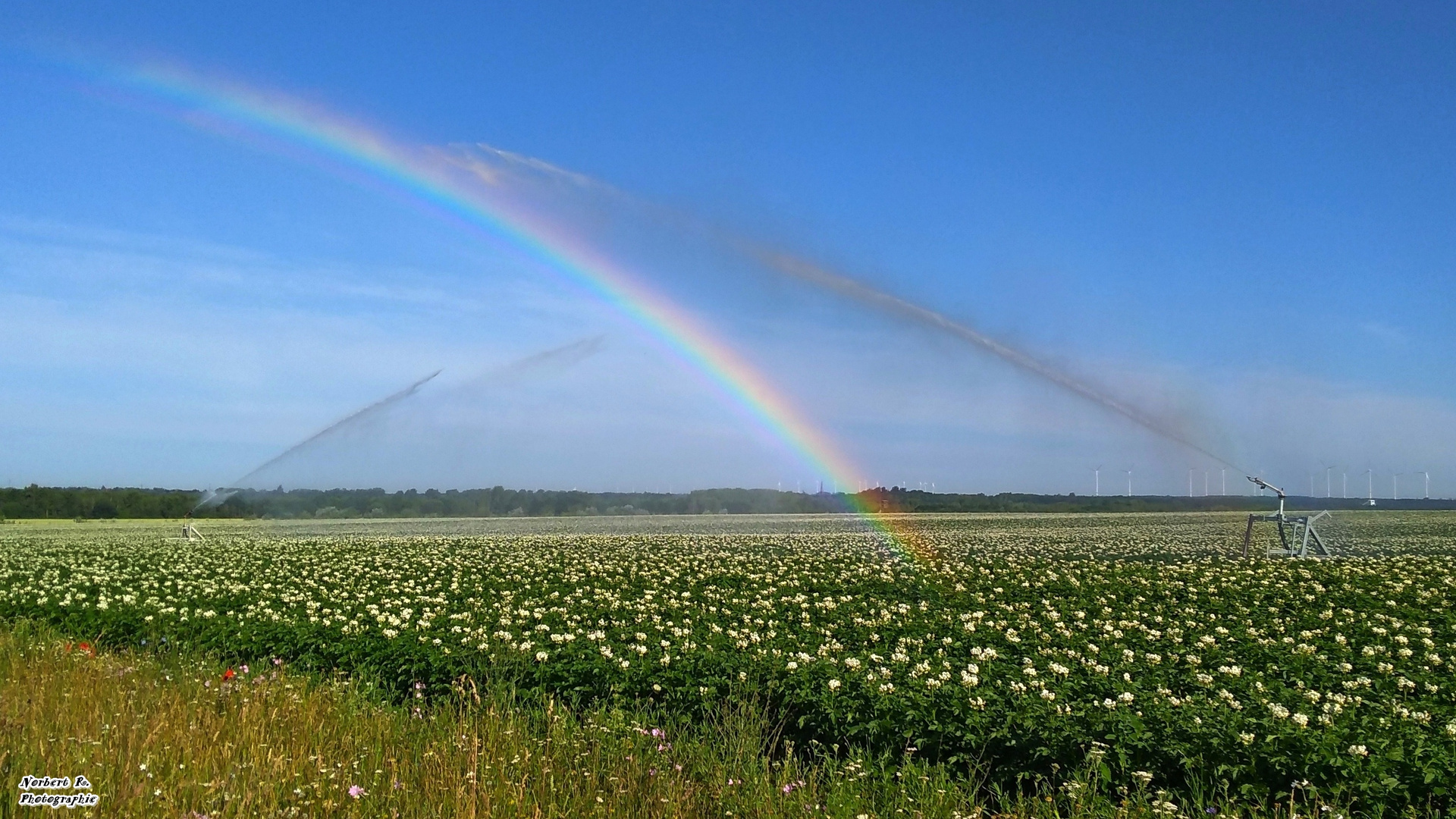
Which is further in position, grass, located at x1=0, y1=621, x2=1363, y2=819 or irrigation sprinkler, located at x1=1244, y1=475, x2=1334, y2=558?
irrigation sprinkler, located at x1=1244, y1=475, x2=1334, y2=558

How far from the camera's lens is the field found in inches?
Result: 286

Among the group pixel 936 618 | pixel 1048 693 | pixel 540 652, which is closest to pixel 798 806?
pixel 1048 693

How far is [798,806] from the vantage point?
6.08 metres

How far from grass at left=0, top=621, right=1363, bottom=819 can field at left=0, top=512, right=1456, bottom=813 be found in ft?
1.34

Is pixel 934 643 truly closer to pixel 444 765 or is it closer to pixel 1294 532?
pixel 444 765

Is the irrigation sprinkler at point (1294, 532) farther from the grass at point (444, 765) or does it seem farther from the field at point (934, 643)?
the grass at point (444, 765)

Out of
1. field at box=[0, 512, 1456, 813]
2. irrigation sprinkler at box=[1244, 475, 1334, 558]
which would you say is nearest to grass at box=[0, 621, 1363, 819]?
field at box=[0, 512, 1456, 813]

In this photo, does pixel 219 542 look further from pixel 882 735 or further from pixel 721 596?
pixel 882 735

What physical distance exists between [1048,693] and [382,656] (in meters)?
7.28

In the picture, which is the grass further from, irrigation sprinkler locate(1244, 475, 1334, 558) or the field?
irrigation sprinkler locate(1244, 475, 1334, 558)

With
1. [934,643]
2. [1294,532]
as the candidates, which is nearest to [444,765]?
[934,643]

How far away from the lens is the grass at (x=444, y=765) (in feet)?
18.9

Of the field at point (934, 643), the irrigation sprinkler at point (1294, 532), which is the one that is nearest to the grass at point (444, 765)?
the field at point (934, 643)

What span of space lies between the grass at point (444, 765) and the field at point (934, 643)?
409 mm
